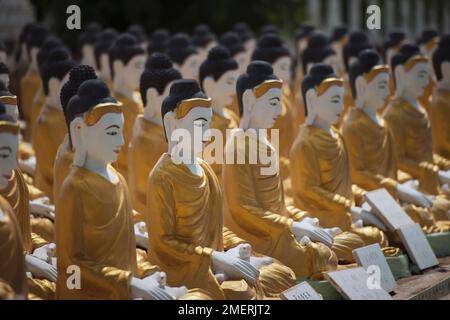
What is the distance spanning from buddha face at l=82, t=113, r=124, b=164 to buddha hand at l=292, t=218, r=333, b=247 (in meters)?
1.78

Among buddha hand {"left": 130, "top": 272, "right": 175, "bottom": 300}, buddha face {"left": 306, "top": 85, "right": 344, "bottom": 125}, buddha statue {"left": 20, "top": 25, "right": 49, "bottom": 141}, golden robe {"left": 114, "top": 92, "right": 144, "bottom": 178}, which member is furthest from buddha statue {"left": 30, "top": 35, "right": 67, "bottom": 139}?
buddha hand {"left": 130, "top": 272, "right": 175, "bottom": 300}

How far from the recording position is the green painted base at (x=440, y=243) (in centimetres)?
852

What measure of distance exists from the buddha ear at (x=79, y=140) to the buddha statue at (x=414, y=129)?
13.4 ft

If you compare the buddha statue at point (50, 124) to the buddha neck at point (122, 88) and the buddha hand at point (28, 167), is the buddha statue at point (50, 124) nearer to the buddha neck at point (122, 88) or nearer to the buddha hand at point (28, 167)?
the buddha hand at point (28, 167)

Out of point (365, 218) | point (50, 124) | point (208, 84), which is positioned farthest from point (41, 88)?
point (365, 218)

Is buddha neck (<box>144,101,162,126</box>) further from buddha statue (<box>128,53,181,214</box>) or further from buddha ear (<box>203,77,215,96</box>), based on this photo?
buddha ear (<box>203,77,215,96</box>)

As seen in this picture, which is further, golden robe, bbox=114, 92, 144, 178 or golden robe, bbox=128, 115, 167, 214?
golden robe, bbox=114, 92, 144, 178

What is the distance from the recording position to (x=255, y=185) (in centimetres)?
739

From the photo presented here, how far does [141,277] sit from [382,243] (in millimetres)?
2473

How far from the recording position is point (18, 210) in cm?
675

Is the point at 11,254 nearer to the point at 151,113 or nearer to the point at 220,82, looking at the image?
the point at 151,113

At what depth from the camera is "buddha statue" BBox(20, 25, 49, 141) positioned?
11781 millimetres
